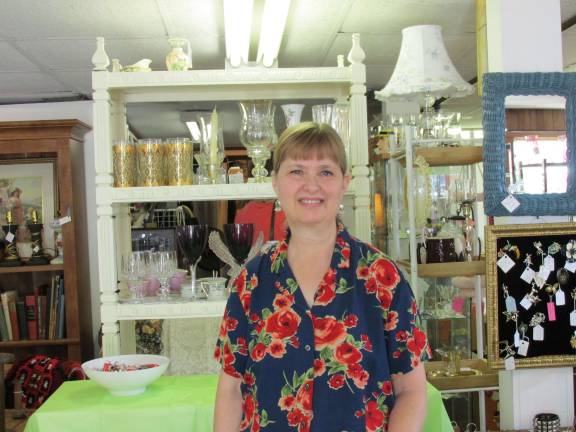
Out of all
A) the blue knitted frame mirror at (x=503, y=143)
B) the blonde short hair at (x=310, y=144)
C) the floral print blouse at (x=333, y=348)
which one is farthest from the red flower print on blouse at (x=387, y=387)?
the blue knitted frame mirror at (x=503, y=143)

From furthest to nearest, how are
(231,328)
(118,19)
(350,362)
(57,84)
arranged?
(57,84), (118,19), (231,328), (350,362)

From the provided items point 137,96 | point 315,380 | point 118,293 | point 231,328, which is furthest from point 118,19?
point 315,380

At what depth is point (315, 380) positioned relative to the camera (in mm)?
1355

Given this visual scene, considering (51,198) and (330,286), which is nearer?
(330,286)

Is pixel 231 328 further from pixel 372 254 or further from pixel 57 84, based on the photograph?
pixel 57 84

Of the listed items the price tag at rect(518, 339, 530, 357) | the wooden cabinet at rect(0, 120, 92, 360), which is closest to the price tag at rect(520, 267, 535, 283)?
the price tag at rect(518, 339, 530, 357)

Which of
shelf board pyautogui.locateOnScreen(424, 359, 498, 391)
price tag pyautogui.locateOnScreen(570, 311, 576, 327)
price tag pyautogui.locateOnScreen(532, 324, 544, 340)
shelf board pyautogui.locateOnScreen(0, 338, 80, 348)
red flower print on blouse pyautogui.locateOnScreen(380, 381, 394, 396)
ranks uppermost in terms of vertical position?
red flower print on blouse pyautogui.locateOnScreen(380, 381, 394, 396)

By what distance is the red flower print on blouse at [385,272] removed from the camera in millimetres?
1398

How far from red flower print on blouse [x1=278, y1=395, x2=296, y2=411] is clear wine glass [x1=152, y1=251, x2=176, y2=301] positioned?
3.47 feet

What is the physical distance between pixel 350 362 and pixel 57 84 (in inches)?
151

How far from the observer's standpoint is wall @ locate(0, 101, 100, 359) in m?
4.95

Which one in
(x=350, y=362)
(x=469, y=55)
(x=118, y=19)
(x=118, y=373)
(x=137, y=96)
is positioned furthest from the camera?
(x=469, y=55)

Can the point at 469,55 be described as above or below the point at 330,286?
above

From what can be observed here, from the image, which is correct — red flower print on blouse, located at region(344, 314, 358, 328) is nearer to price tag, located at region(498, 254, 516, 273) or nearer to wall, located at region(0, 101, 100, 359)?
price tag, located at region(498, 254, 516, 273)
